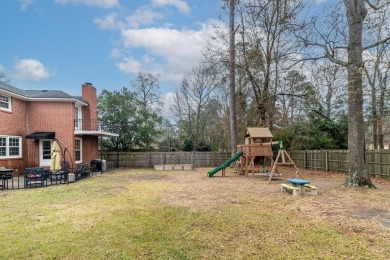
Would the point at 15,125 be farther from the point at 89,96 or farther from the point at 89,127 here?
the point at 89,96

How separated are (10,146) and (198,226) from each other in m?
14.9

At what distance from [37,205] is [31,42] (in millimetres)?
16640

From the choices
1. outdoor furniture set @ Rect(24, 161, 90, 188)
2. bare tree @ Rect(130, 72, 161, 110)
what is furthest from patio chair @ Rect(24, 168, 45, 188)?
bare tree @ Rect(130, 72, 161, 110)

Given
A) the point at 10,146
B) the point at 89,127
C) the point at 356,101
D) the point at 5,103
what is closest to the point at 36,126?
the point at 10,146

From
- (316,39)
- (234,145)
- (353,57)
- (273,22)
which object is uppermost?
(273,22)

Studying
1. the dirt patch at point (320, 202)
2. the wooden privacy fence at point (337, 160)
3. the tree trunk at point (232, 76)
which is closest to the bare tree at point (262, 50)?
the tree trunk at point (232, 76)

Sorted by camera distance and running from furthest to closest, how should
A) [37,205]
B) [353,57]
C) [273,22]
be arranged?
1. [273,22]
2. [353,57]
3. [37,205]

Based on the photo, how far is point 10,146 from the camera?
15.8m

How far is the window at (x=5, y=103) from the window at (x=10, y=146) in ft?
5.53

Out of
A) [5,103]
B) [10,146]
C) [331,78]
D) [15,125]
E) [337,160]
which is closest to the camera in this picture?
[331,78]

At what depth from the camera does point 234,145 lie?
2059 cm

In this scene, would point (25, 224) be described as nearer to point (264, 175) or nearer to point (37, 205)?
point (37, 205)

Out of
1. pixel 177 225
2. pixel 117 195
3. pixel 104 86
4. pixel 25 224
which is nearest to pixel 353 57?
pixel 177 225

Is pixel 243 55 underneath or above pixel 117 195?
above
